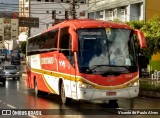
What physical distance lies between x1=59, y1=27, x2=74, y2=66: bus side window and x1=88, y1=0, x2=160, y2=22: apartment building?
1236 inches

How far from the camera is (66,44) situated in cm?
1822

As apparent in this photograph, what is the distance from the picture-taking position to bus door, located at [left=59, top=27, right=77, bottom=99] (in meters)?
17.2

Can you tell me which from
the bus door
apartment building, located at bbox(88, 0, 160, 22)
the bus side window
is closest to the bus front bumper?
the bus door

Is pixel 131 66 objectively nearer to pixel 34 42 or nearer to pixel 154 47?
pixel 34 42

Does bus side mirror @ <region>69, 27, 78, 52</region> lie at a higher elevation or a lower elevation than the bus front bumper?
higher

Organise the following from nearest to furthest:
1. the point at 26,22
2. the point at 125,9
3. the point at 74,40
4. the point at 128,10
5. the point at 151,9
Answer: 1. the point at 74,40
2. the point at 151,9
3. the point at 128,10
4. the point at 125,9
5. the point at 26,22

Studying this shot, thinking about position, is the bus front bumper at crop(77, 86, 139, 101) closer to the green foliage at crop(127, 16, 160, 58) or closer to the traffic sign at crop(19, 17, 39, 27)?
the green foliage at crop(127, 16, 160, 58)

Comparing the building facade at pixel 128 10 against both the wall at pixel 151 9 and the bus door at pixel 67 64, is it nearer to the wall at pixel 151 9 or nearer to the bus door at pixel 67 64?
the wall at pixel 151 9

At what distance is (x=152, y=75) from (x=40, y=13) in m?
80.0

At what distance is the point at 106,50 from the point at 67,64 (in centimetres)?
190

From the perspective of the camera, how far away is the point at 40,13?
119 meters

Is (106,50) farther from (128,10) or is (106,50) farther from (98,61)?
(128,10)

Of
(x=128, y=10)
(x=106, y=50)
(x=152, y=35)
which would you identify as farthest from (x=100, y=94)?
(x=128, y=10)

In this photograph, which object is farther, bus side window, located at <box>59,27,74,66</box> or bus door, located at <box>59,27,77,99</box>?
bus side window, located at <box>59,27,74,66</box>
